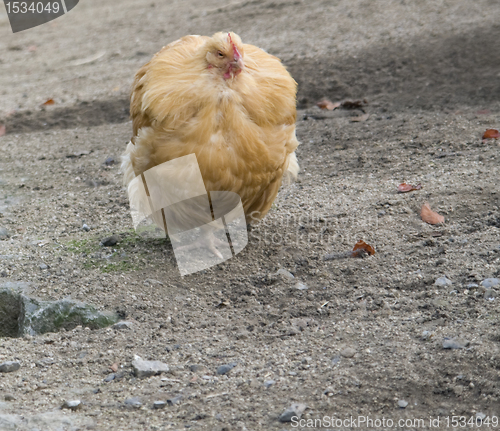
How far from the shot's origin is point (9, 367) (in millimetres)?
2943

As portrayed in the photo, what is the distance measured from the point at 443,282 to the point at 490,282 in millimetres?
232

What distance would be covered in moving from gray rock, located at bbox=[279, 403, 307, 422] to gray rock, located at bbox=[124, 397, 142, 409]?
0.63 m

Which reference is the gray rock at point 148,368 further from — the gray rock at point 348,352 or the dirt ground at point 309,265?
the gray rock at point 348,352

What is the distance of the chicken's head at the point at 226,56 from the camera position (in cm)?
318

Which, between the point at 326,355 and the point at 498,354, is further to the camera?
the point at 326,355

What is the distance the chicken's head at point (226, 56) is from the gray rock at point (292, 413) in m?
1.70

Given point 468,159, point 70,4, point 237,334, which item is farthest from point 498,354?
point 70,4

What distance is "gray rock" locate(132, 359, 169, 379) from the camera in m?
2.83

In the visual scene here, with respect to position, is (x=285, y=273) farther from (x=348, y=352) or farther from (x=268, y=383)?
(x=268, y=383)

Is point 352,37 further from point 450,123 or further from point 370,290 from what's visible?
point 370,290

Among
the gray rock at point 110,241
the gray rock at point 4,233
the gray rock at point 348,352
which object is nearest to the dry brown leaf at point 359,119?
the gray rock at point 110,241

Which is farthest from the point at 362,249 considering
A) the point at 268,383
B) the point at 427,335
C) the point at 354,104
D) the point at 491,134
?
the point at 354,104

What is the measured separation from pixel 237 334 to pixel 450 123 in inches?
126

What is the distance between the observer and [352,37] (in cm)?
774
